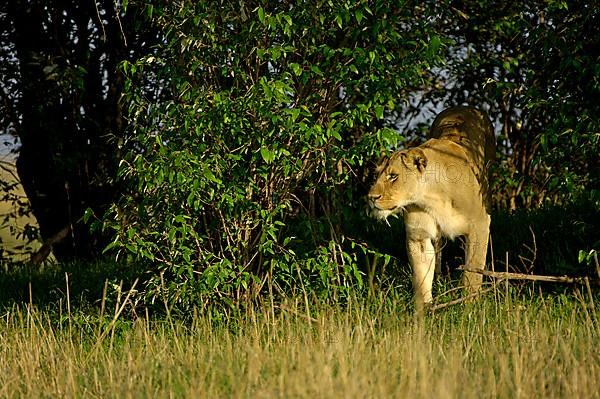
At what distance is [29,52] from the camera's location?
414 inches

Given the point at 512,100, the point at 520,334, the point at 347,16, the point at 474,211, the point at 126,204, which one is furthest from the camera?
the point at 512,100

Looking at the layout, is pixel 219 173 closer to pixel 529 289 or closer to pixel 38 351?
pixel 38 351

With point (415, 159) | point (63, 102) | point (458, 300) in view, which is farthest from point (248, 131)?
point (63, 102)

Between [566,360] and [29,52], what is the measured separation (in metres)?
7.73

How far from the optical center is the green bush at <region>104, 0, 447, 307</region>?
20.3 ft

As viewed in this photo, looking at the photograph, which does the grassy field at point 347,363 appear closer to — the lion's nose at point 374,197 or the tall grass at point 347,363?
the tall grass at point 347,363

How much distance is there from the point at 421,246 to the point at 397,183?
0.64 meters

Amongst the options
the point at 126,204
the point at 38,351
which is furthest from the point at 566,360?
the point at 126,204

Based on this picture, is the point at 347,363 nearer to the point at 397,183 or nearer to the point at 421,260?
the point at 397,183

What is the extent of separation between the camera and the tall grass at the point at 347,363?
4207 mm

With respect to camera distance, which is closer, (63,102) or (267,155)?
(267,155)

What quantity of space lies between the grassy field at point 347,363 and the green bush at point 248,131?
0.56 m

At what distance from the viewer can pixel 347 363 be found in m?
4.66

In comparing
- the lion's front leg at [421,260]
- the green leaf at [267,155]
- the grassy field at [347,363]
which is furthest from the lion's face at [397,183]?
the green leaf at [267,155]
